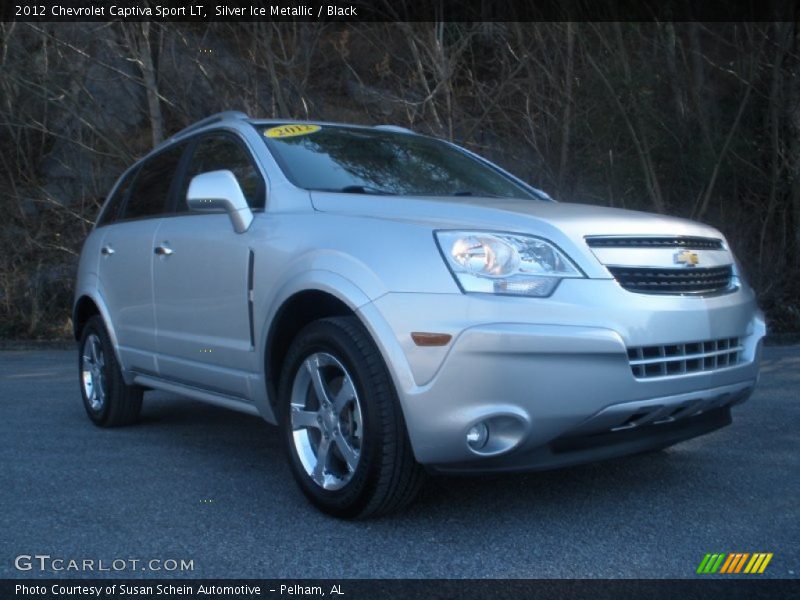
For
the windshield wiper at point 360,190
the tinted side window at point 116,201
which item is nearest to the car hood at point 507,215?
the windshield wiper at point 360,190

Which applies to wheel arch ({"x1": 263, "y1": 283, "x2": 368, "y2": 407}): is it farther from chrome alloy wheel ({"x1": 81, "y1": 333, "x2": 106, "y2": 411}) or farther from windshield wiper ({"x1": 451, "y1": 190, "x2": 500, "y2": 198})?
chrome alloy wheel ({"x1": 81, "y1": 333, "x2": 106, "y2": 411})

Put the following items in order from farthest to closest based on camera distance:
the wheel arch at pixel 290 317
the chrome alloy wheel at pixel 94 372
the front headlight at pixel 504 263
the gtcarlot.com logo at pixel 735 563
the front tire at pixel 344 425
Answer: the chrome alloy wheel at pixel 94 372 < the wheel arch at pixel 290 317 < the front tire at pixel 344 425 < the front headlight at pixel 504 263 < the gtcarlot.com logo at pixel 735 563

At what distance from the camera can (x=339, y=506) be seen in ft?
12.8

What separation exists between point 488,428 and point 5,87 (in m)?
13.2

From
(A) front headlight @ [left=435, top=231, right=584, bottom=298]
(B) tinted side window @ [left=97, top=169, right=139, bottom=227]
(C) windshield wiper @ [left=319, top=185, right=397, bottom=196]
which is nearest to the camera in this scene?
(A) front headlight @ [left=435, top=231, right=584, bottom=298]

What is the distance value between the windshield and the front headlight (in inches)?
40.4

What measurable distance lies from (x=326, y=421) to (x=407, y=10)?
1000 cm

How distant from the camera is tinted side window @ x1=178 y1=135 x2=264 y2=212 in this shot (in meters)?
4.80

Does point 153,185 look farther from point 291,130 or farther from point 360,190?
point 360,190

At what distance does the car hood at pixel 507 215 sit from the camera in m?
3.75

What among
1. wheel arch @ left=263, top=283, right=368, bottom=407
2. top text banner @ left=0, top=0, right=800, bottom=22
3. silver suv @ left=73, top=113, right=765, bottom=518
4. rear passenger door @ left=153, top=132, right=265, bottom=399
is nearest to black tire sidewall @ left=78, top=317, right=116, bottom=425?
rear passenger door @ left=153, top=132, right=265, bottom=399

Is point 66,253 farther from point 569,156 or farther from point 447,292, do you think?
point 447,292

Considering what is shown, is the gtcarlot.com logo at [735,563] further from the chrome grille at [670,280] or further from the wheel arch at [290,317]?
the wheel arch at [290,317]

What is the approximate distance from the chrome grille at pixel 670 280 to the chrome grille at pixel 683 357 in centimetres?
23
